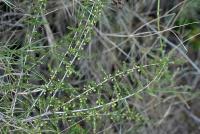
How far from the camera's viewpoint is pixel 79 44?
4.46ft

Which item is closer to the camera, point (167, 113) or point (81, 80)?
point (81, 80)

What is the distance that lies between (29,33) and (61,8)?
0.75 feet

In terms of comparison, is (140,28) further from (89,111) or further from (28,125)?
(28,125)

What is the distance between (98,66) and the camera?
5.82 ft

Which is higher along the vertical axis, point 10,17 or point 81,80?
point 10,17

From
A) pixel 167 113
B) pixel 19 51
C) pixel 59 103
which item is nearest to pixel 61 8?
pixel 19 51

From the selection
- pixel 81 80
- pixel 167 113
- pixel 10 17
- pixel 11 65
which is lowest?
pixel 167 113

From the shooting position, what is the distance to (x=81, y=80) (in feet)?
5.77

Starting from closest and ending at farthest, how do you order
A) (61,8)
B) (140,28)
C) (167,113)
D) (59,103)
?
(59,103), (61,8), (140,28), (167,113)

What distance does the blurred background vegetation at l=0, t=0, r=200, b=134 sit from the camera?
4.48ft

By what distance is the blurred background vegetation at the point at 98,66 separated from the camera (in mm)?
1366

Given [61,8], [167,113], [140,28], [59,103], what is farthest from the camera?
[167,113]

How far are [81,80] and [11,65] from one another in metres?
0.40

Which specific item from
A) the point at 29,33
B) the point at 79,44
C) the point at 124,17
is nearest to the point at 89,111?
the point at 79,44
